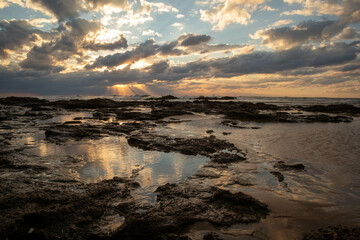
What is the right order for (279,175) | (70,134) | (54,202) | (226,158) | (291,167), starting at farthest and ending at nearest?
(70,134), (226,158), (291,167), (279,175), (54,202)

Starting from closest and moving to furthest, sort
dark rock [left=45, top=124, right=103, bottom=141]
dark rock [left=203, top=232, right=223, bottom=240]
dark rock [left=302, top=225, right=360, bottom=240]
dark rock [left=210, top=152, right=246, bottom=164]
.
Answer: dark rock [left=302, top=225, right=360, bottom=240] < dark rock [left=203, top=232, right=223, bottom=240] < dark rock [left=210, top=152, right=246, bottom=164] < dark rock [left=45, top=124, right=103, bottom=141]

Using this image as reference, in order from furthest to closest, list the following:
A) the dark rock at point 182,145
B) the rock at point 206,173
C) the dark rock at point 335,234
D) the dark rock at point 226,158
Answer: the dark rock at point 182,145, the dark rock at point 226,158, the rock at point 206,173, the dark rock at point 335,234

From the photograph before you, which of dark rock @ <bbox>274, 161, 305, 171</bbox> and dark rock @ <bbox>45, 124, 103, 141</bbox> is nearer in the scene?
dark rock @ <bbox>274, 161, 305, 171</bbox>

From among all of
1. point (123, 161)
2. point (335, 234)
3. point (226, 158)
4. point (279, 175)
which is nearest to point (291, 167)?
point (279, 175)

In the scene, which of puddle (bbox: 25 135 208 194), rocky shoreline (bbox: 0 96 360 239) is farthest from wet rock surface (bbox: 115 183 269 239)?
puddle (bbox: 25 135 208 194)

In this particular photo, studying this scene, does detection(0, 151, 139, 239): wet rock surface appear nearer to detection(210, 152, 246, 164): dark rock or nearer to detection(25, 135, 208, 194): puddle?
detection(25, 135, 208, 194): puddle

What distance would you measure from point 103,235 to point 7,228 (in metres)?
1.11

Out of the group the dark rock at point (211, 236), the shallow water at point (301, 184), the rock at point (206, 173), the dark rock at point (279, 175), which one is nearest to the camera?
the dark rock at point (211, 236)

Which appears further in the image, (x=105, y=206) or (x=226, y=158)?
(x=226, y=158)

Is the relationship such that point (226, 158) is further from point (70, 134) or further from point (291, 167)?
point (70, 134)

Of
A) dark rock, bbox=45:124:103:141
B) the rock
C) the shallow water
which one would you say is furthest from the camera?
dark rock, bbox=45:124:103:141

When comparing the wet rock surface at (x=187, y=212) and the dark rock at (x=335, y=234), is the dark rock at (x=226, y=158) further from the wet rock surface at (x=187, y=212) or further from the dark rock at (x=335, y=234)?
the dark rock at (x=335, y=234)

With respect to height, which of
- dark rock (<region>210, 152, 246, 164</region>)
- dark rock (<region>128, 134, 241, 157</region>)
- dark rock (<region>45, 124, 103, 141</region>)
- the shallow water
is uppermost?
dark rock (<region>45, 124, 103, 141</region>)

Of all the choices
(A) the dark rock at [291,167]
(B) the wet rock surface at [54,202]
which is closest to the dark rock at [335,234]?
(B) the wet rock surface at [54,202]
